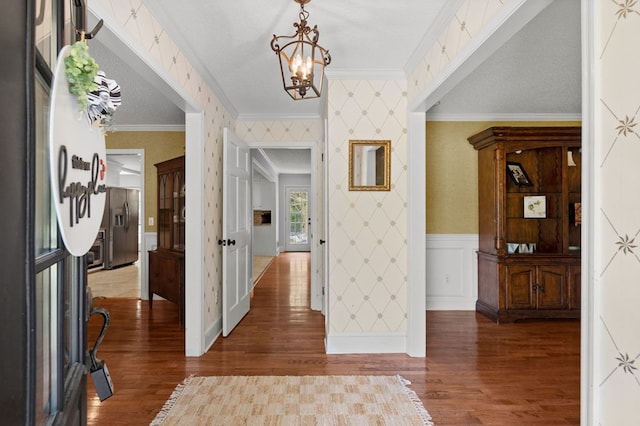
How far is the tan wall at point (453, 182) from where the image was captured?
4.50 meters

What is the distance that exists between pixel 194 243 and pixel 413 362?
2.00m

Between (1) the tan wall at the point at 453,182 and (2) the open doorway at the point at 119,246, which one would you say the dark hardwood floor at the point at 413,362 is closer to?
(1) the tan wall at the point at 453,182

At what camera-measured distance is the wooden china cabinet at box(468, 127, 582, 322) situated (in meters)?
3.94

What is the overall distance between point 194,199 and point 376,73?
6.04 feet

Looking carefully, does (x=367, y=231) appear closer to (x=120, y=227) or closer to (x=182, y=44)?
(x=182, y=44)

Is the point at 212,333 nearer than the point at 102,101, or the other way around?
the point at 102,101

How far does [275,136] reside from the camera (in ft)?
15.1

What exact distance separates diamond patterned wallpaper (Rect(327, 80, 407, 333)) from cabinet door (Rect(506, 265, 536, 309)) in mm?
1517

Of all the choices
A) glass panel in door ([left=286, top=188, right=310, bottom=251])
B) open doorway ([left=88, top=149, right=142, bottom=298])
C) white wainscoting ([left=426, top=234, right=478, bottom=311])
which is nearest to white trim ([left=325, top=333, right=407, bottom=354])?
white wainscoting ([left=426, top=234, right=478, bottom=311])

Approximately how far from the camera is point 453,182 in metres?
4.50

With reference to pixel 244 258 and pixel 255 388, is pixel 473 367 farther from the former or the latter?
pixel 244 258

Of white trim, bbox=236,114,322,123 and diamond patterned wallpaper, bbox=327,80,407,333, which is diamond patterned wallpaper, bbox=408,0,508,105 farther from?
white trim, bbox=236,114,322,123
